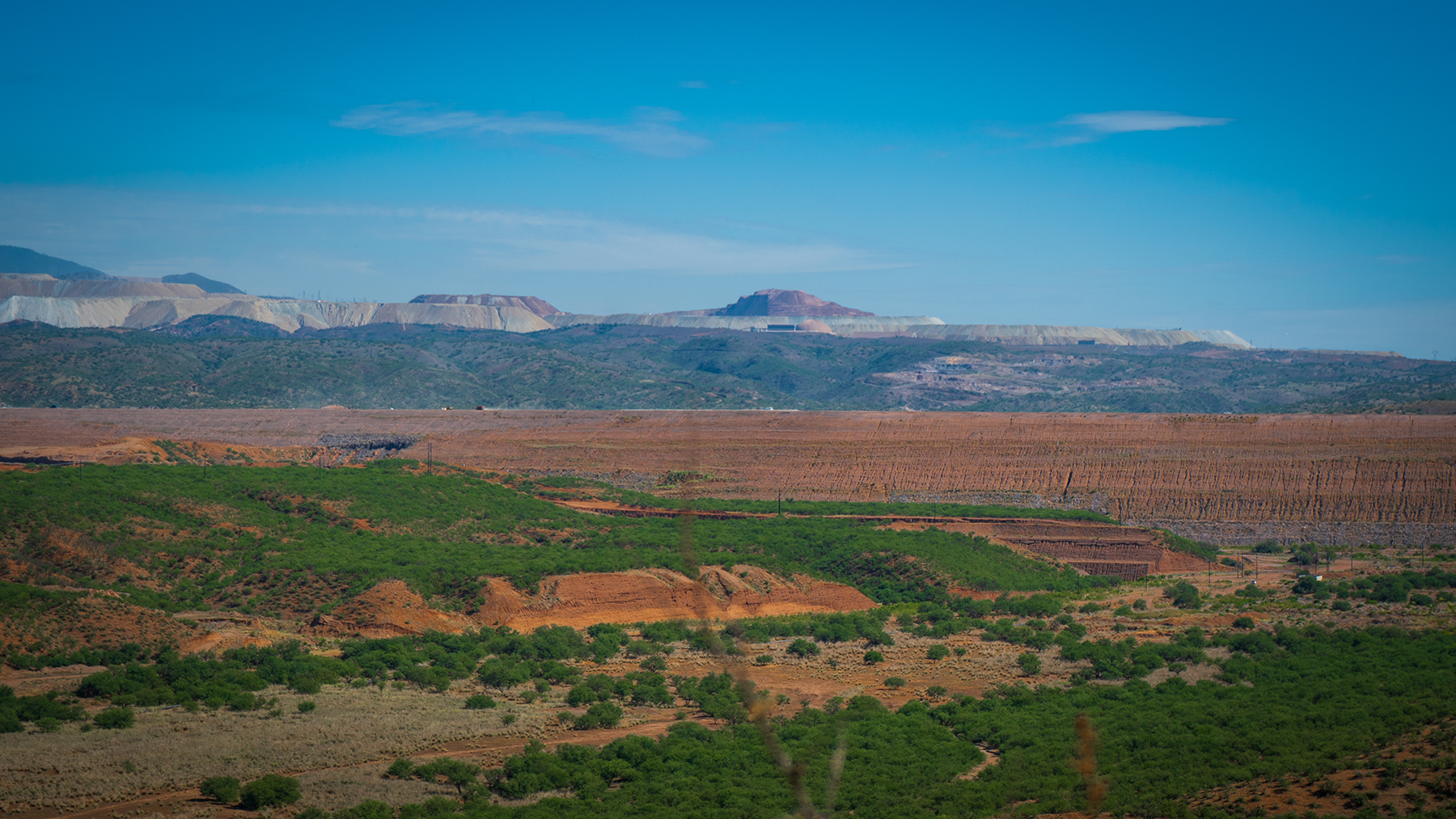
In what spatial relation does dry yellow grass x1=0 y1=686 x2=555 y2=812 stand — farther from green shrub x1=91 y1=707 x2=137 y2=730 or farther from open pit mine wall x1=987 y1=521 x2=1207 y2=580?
open pit mine wall x1=987 y1=521 x2=1207 y2=580

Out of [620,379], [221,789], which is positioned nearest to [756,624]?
[221,789]

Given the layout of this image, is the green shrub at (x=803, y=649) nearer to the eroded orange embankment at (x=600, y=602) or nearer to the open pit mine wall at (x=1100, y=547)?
the eroded orange embankment at (x=600, y=602)

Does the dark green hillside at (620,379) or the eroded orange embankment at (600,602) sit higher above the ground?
the dark green hillside at (620,379)

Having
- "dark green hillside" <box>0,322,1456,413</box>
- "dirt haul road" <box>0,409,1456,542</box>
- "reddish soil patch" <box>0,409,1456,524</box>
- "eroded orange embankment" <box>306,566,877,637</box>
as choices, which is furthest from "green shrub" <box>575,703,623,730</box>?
"dark green hillside" <box>0,322,1456,413</box>

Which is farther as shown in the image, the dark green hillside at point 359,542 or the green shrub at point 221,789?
the dark green hillside at point 359,542

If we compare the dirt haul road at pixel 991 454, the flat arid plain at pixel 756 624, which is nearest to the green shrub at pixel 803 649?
the flat arid plain at pixel 756 624

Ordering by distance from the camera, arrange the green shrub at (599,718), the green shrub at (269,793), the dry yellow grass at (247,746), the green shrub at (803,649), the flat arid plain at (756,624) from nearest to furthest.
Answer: the green shrub at (269,793) < the dry yellow grass at (247,746) < the flat arid plain at (756,624) < the green shrub at (599,718) < the green shrub at (803,649)

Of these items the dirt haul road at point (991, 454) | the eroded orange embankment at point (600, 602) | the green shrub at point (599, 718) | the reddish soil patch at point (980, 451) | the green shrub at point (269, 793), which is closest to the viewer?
the green shrub at point (269, 793)
